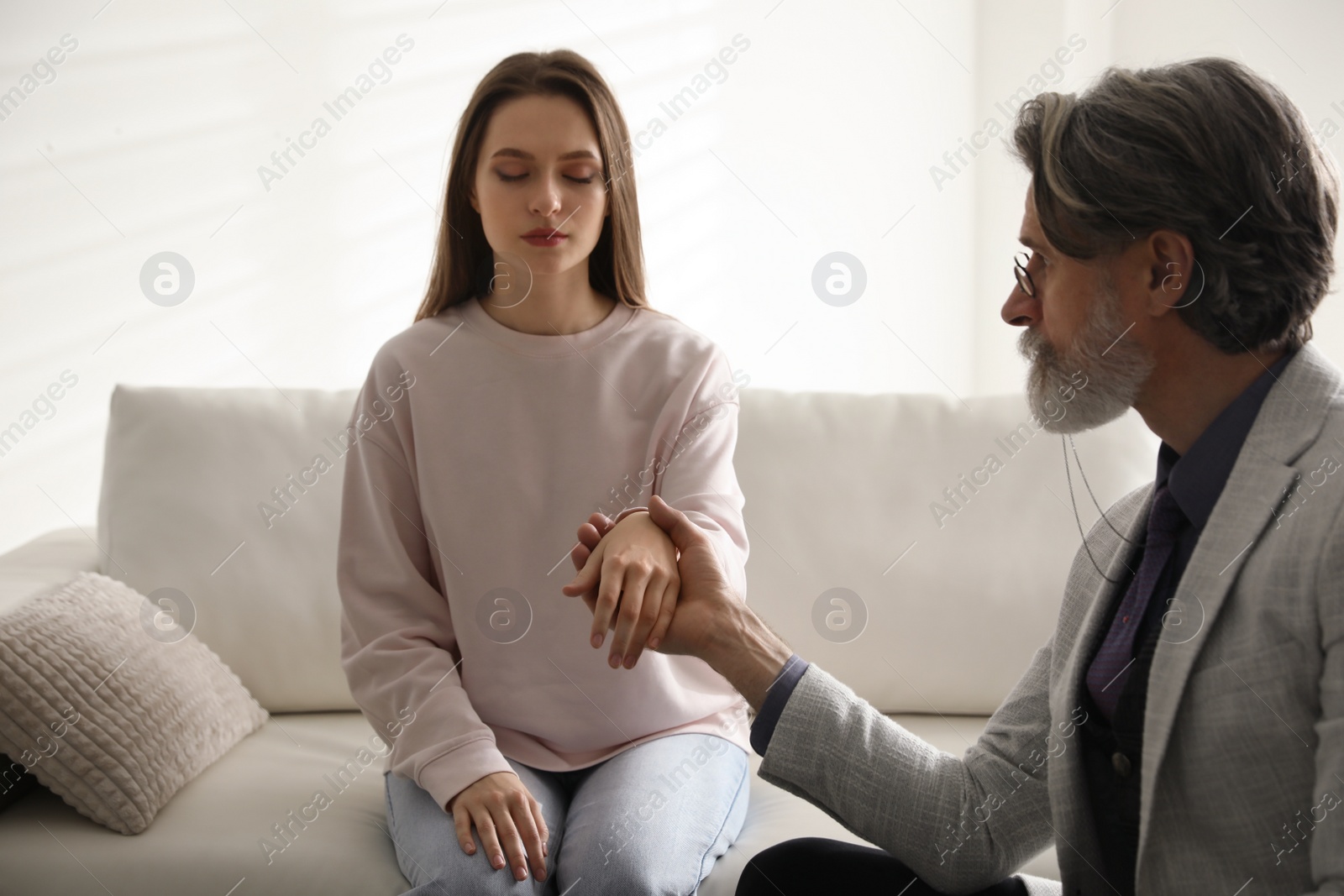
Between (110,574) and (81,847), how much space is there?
598 mm

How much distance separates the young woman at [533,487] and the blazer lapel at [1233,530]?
2.02 feet

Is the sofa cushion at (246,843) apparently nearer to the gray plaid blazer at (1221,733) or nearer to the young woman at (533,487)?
the young woman at (533,487)

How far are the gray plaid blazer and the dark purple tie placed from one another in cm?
2

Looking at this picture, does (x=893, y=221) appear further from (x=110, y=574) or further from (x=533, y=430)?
(x=110, y=574)

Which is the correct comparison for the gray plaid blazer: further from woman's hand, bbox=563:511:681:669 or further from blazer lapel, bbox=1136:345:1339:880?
woman's hand, bbox=563:511:681:669

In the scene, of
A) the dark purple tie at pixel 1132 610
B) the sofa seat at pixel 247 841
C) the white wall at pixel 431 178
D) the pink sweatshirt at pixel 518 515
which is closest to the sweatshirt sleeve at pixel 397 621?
the pink sweatshirt at pixel 518 515

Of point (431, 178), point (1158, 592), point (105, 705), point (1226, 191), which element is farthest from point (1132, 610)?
point (431, 178)

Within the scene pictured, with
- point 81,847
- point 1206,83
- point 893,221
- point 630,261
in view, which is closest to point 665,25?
point 893,221

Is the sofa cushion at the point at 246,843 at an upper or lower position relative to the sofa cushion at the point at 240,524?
lower

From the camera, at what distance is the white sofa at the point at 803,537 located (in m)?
1.89

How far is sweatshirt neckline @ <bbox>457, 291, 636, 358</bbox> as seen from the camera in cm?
163

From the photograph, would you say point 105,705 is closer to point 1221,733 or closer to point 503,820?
point 503,820

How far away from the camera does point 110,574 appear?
6.32ft

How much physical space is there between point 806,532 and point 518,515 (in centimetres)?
59
